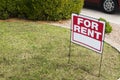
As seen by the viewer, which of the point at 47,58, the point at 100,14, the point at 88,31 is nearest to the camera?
the point at 88,31

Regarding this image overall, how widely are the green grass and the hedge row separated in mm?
1023

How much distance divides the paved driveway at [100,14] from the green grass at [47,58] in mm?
2817

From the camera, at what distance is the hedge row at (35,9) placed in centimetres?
931

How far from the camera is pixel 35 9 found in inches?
368

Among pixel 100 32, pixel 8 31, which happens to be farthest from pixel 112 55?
pixel 8 31

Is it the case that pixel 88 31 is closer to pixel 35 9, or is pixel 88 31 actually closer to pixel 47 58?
pixel 47 58

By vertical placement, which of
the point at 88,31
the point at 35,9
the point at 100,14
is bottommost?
the point at 100,14

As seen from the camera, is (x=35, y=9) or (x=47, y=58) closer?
(x=47, y=58)

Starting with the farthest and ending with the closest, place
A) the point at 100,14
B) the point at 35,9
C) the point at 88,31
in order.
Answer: the point at 100,14 < the point at 35,9 < the point at 88,31

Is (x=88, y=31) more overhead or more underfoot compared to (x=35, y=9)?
more overhead

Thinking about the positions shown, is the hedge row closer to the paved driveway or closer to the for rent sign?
the paved driveway

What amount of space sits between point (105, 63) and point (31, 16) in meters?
3.64

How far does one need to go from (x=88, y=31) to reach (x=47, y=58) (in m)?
1.35

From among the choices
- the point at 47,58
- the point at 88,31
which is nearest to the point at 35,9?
the point at 47,58
